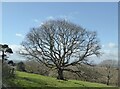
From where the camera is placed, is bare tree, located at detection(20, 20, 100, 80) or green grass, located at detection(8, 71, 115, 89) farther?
bare tree, located at detection(20, 20, 100, 80)

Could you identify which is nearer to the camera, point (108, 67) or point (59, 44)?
point (59, 44)

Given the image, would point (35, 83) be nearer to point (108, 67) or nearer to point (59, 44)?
point (59, 44)

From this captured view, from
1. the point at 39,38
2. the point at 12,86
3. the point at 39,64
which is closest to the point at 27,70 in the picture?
the point at 39,64

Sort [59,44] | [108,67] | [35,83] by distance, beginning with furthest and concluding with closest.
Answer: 1. [108,67]
2. [59,44]
3. [35,83]

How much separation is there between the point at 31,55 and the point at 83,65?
5.64m

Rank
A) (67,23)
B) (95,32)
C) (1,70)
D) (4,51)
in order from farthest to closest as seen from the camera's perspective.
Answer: (95,32)
(67,23)
(4,51)
(1,70)

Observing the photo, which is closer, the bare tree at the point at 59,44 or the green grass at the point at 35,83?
the green grass at the point at 35,83

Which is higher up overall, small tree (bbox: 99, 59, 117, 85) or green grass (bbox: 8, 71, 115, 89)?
small tree (bbox: 99, 59, 117, 85)

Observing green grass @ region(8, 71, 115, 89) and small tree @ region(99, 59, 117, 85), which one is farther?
small tree @ region(99, 59, 117, 85)

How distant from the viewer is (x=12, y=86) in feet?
43.8

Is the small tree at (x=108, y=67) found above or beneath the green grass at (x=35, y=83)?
above

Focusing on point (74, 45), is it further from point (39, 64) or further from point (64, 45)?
point (39, 64)

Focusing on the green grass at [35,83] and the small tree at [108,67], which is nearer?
the green grass at [35,83]

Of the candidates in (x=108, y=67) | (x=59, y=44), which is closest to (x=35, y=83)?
(x=59, y=44)
